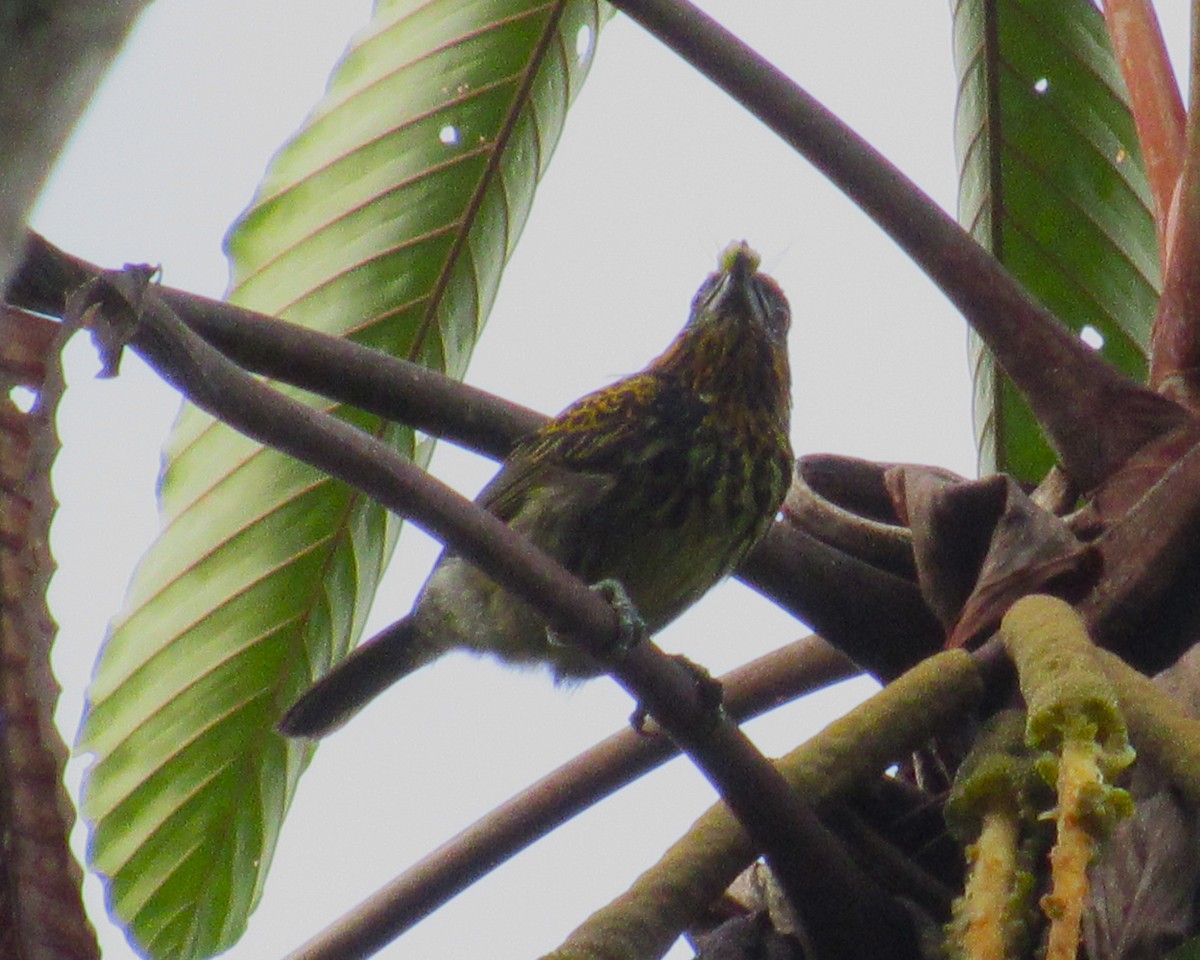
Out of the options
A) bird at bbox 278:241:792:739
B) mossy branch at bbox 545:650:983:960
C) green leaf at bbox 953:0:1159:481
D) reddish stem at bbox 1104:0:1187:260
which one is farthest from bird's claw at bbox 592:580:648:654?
green leaf at bbox 953:0:1159:481

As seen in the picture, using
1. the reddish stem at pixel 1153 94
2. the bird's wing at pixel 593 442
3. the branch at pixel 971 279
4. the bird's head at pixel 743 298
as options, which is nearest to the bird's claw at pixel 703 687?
the branch at pixel 971 279

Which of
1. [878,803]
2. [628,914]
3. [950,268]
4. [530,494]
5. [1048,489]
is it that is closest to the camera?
[628,914]

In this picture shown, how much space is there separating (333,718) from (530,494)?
44 cm

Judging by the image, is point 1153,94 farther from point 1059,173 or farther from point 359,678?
point 359,678

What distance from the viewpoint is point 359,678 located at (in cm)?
284

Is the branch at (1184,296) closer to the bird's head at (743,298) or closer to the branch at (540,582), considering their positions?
the branch at (540,582)

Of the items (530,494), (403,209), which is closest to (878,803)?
(530,494)

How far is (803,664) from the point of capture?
2.00 m

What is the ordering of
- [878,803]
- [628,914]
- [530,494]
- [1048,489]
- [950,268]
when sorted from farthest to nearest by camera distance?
[530,494]
[1048,489]
[950,268]
[878,803]
[628,914]

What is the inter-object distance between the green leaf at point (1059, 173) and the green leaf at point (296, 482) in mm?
625

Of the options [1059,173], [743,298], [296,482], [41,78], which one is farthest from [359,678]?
[41,78]

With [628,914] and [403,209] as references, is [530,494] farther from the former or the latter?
[628,914]

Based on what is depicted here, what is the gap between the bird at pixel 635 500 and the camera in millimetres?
2488

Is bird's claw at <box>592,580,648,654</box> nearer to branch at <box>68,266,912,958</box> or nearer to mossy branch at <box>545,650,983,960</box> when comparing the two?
branch at <box>68,266,912,958</box>
